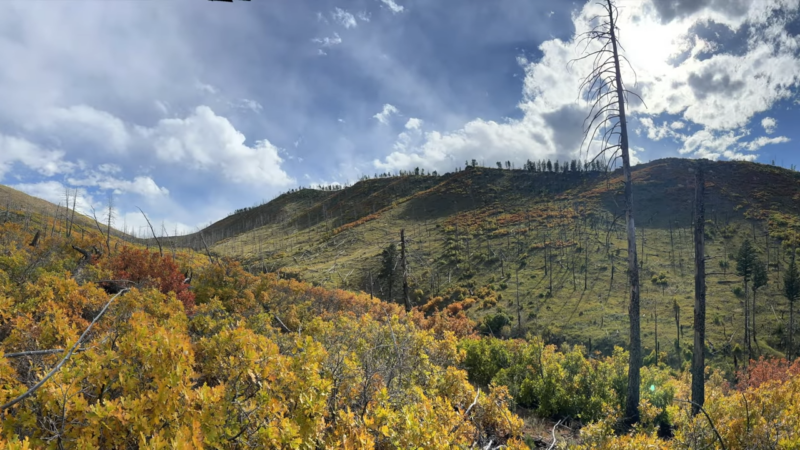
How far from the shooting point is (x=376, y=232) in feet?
252

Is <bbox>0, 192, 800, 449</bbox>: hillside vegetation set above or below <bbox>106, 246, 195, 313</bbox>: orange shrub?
below

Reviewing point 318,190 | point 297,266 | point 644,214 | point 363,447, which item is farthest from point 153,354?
point 318,190

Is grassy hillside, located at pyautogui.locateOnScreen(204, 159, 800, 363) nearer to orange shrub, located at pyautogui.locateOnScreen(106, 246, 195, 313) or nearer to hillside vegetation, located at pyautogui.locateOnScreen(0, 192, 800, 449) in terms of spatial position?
orange shrub, located at pyautogui.locateOnScreen(106, 246, 195, 313)

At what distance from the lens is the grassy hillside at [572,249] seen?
112ft

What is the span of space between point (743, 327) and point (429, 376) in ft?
132

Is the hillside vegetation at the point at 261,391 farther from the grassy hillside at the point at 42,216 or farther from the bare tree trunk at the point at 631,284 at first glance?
the grassy hillside at the point at 42,216

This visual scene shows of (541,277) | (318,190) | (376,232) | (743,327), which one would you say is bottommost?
(743,327)

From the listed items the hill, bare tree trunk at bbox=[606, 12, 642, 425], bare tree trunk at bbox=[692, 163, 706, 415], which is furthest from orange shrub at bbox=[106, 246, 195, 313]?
the hill

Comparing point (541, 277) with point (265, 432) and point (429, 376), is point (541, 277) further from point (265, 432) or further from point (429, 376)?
point (265, 432)

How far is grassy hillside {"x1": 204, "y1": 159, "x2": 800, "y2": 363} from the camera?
112 feet

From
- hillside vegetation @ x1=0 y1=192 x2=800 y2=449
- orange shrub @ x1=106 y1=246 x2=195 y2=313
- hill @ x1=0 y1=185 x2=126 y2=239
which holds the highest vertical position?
hill @ x1=0 y1=185 x2=126 y2=239

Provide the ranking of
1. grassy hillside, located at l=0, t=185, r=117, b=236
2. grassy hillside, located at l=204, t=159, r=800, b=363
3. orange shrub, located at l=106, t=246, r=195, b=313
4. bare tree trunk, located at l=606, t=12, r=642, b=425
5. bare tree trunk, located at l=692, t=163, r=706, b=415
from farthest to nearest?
1. grassy hillside, located at l=204, t=159, r=800, b=363
2. grassy hillside, located at l=0, t=185, r=117, b=236
3. orange shrub, located at l=106, t=246, r=195, b=313
4. bare tree trunk, located at l=692, t=163, r=706, b=415
5. bare tree trunk, located at l=606, t=12, r=642, b=425

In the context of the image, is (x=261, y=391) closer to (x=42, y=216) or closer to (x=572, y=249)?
(x=572, y=249)

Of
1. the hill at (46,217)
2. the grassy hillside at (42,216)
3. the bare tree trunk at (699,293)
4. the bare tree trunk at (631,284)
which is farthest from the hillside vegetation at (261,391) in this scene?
the grassy hillside at (42,216)
